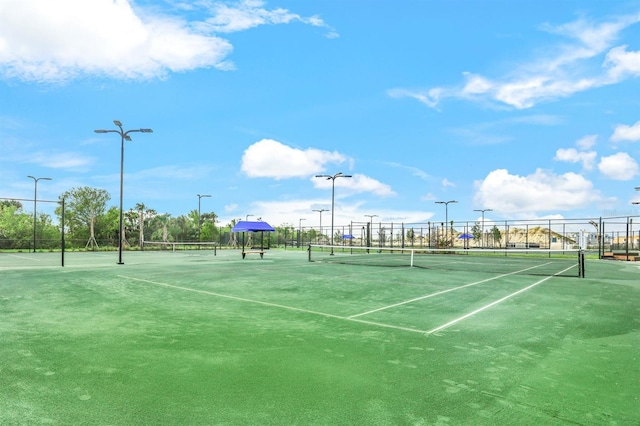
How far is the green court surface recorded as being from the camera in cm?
375

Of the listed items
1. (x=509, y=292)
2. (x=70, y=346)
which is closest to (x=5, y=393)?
(x=70, y=346)

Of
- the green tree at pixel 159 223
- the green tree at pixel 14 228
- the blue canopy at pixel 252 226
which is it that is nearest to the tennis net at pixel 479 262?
the blue canopy at pixel 252 226

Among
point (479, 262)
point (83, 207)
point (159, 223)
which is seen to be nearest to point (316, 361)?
point (479, 262)

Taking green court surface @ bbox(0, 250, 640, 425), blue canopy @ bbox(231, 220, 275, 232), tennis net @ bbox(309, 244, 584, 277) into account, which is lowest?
tennis net @ bbox(309, 244, 584, 277)

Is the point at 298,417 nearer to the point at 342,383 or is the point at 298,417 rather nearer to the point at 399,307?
the point at 342,383

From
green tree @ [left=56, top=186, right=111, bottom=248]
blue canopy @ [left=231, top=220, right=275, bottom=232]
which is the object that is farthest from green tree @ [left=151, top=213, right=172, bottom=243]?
blue canopy @ [left=231, top=220, right=275, bottom=232]

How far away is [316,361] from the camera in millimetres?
5215

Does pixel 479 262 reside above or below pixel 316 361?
below

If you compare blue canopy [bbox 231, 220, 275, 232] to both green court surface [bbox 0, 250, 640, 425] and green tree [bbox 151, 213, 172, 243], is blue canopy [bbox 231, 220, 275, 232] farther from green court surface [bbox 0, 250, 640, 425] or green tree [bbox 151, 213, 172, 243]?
green tree [bbox 151, 213, 172, 243]

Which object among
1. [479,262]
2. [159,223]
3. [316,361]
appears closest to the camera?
[316,361]

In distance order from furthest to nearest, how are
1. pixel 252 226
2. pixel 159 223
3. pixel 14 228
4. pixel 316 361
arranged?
pixel 159 223, pixel 14 228, pixel 252 226, pixel 316 361

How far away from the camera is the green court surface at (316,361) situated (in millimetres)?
3746

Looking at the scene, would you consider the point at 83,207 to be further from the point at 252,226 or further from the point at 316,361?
the point at 316,361

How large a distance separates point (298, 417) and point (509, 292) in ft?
33.8
